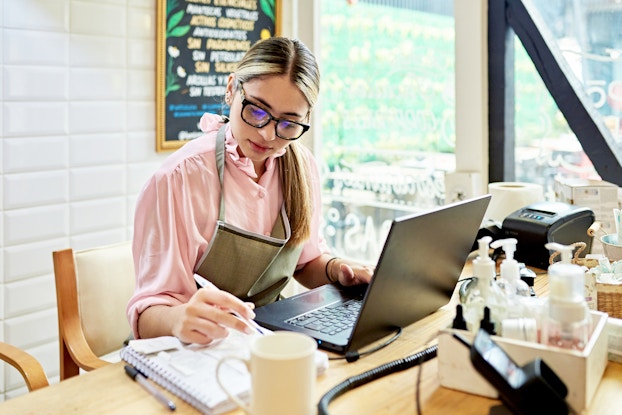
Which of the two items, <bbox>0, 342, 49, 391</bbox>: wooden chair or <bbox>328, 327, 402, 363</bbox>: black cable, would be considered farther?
<bbox>0, 342, 49, 391</bbox>: wooden chair

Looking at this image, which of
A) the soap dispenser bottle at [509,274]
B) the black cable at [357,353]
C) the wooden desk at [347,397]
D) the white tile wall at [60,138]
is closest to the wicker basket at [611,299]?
the wooden desk at [347,397]

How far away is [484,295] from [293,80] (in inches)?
27.8

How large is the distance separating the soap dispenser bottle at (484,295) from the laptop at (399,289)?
0.12 metres

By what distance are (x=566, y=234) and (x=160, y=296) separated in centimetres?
115

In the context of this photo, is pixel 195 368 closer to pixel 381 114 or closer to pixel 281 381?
pixel 281 381

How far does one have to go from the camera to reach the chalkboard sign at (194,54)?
2.67 m

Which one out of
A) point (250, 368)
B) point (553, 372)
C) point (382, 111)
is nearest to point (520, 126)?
point (382, 111)

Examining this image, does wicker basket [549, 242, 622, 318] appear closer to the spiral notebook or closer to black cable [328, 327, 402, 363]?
black cable [328, 327, 402, 363]

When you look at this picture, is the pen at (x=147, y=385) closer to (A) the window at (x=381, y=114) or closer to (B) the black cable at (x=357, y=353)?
(B) the black cable at (x=357, y=353)

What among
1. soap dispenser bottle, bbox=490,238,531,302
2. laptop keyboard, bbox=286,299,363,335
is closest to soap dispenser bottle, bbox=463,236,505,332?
soap dispenser bottle, bbox=490,238,531,302

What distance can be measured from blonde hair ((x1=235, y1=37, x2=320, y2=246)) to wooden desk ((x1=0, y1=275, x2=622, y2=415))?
0.60m

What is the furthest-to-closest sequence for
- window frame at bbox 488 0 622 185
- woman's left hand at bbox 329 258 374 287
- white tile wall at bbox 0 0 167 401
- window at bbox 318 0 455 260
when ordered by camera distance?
1. window at bbox 318 0 455 260
2. window frame at bbox 488 0 622 185
3. white tile wall at bbox 0 0 167 401
4. woman's left hand at bbox 329 258 374 287

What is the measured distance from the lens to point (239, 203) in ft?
5.70

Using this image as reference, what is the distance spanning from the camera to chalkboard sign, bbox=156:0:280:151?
105 inches
